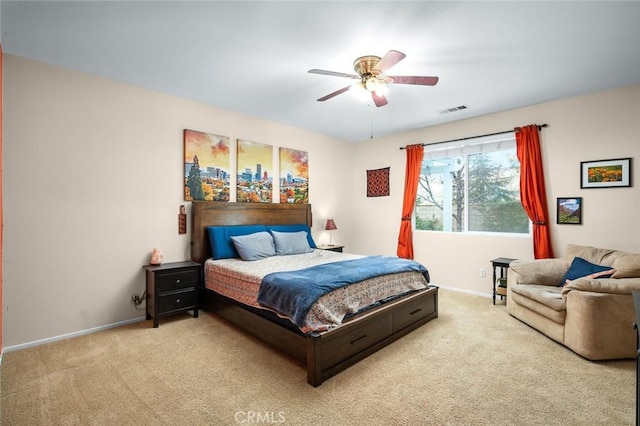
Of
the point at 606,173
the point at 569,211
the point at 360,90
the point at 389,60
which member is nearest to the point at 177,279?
the point at 360,90

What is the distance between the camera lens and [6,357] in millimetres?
2631

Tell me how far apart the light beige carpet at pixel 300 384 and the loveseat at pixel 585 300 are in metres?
0.14

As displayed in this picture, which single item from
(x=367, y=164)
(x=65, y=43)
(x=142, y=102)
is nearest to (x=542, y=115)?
(x=367, y=164)

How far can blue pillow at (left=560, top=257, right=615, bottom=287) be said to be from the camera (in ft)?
10.0

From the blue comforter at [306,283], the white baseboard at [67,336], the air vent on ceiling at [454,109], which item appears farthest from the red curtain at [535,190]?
the white baseboard at [67,336]

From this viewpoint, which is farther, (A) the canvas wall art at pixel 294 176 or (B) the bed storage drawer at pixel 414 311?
(A) the canvas wall art at pixel 294 176

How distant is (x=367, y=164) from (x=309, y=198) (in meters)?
1.52

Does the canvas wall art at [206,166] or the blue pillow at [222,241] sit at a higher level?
the canvas wall art at [206,166]

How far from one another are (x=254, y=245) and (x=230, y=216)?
0.68m

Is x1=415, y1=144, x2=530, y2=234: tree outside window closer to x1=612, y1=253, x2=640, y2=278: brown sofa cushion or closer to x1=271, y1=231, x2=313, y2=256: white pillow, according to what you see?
x1=612, y1=253, x2=640, y2=278: brown sofa cushion

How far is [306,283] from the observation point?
8.27 feet

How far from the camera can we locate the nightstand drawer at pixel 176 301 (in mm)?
3372

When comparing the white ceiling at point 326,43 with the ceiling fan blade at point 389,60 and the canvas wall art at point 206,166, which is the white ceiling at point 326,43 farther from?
the canvas wall art at point 206,166

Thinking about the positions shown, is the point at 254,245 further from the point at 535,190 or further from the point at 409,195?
the point at 535,190
